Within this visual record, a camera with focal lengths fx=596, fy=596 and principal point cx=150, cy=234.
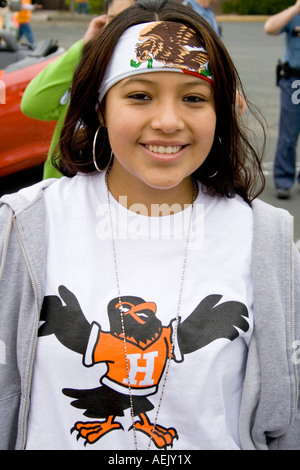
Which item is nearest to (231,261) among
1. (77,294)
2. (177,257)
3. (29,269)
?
(177,257)

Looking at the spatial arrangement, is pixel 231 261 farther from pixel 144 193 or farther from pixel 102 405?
pixel 102 405

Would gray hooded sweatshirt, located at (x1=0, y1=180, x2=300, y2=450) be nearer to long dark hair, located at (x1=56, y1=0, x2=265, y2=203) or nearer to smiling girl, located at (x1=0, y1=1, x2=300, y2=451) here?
smiling girl, located at (x1=0, y1=1, x2=300, y2=451)

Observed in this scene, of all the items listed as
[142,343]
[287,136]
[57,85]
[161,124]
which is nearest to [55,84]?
[57,85]

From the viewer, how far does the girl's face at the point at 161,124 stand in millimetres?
1389

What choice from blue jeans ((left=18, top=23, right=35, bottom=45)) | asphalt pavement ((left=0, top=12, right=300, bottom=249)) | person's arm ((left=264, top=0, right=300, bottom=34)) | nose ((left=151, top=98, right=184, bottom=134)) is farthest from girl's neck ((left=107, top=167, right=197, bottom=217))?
blue jeans ((left=18, top=23, right=35, bottom=45))

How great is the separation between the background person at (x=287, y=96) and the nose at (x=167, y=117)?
377cm

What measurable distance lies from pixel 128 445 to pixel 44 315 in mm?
370

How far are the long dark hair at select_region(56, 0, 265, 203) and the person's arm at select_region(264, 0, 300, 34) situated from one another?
3478 mm

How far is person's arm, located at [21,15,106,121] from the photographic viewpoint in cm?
301

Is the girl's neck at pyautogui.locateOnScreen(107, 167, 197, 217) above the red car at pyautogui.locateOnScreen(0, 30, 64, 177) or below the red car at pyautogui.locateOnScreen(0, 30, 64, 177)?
above

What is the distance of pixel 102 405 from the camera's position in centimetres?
142

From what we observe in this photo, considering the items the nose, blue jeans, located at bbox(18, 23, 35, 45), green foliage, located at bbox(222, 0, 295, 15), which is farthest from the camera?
green foliage, located at bbox(222, 0, 295, 15)

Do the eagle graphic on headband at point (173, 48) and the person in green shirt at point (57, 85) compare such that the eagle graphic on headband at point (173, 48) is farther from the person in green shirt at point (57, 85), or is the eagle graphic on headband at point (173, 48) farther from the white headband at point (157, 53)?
the person in green shirt at point (57, 85)

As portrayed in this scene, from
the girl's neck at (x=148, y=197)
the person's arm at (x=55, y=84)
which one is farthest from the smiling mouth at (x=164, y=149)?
the person's arm at (x=55, y=84)
